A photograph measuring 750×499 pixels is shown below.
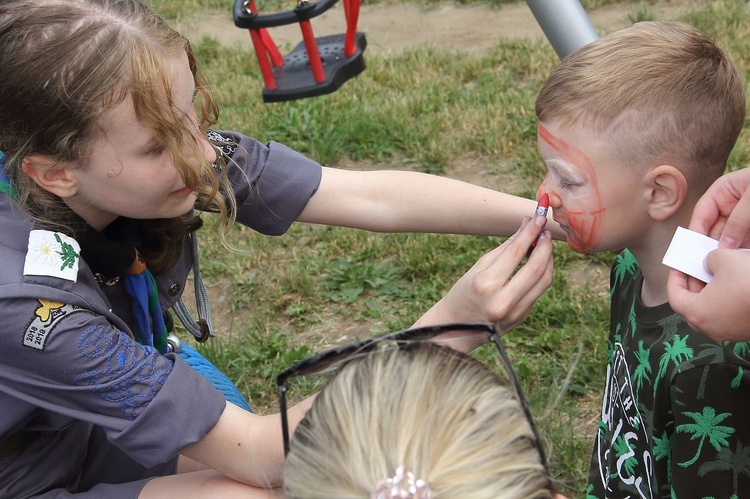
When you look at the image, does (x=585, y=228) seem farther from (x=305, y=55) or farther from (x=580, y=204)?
(x=305, y=55)

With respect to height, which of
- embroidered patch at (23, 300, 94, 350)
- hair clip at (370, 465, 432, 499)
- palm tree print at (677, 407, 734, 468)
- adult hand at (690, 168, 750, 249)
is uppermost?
adult hand at (690, 168, 750, 249)

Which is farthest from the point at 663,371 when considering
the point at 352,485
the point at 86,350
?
the point at 86,350

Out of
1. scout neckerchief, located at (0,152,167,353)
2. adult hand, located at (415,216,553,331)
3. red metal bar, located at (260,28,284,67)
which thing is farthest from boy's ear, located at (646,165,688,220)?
red metal bar, located at (260,28,284,67)

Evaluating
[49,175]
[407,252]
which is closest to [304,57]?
[407,252]

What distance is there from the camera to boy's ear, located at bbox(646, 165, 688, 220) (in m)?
1.64

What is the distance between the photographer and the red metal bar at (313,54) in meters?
3.16

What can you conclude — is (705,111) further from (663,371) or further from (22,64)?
(22,64)

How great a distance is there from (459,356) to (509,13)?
4.87 m

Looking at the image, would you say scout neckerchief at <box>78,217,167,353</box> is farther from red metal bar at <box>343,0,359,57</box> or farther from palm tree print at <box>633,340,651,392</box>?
red metal bar at <box>343,0,359,57</box>

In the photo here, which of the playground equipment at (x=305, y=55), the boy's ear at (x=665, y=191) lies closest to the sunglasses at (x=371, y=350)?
the boy's ear at (x=665, y=191)

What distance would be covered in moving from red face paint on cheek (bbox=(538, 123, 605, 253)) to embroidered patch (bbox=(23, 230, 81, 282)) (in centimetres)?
99

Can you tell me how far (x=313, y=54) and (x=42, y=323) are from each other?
5.99 feet

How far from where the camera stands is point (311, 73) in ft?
11.1

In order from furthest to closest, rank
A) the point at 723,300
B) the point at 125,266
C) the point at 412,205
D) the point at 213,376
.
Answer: the point at 213,376
the point at 412,205
the point at 125,266
the point at 723,300
